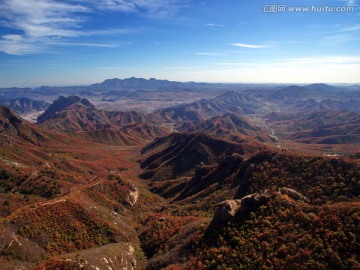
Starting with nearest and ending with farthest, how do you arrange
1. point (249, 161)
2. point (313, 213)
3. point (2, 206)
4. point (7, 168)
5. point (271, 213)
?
point (313, 213) → point (271, 213) → point (2, 206) → point (249, 161) → point (7, 168)

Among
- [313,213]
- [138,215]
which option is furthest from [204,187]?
[313,213]

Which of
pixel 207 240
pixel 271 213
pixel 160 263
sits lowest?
pixel 160 263

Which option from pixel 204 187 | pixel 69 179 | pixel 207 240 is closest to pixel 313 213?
pixel 207 240

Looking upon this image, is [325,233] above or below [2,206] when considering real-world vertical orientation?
above

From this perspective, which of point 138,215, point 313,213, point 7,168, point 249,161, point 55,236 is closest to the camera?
point 313,213

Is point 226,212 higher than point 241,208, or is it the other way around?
point 241,208

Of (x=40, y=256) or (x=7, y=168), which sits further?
(x=7, y=168)

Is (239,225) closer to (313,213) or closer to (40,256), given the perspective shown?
(313,213)

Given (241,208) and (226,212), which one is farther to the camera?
(241,208)

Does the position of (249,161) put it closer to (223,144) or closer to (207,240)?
(207,240)
